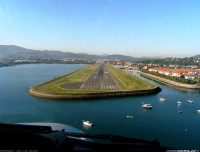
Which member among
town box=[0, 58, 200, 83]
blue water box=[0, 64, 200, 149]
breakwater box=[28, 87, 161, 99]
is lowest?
blue water box=[0, 64, 200, 149]

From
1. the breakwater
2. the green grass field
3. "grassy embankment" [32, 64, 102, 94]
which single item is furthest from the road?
the breakwater

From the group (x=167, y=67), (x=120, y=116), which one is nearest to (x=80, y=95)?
(x=120, y=116)

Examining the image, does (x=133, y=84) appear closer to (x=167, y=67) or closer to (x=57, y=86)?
(x=57, y=86)

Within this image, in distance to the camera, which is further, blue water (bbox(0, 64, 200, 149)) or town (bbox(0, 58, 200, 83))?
town (bbox(0, 58, 200, 83))

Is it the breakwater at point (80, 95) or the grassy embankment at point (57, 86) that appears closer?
the breakwater at point (80, 95)

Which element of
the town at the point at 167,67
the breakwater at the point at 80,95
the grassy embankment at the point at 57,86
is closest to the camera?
the breakwater at the point at 80,95

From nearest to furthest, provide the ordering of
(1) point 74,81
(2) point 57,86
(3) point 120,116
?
(3) point 120,116 → (2) point 57,86 → (1) point 74,81

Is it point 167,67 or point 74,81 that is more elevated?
point 167,67

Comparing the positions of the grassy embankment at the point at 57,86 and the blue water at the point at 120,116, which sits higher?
the grassy embankment at the point at 57,86

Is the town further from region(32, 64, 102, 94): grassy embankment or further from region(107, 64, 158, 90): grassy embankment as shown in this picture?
region(32, 64, 102, 94): grassy embankment

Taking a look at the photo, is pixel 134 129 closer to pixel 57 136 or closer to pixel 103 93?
pixel 103 93

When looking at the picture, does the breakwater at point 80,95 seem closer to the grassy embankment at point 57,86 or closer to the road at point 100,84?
the grassy embankment at point 57,86

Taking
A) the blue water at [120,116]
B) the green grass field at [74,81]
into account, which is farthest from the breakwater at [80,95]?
the blue water at [120,116]
